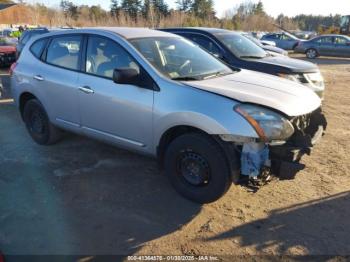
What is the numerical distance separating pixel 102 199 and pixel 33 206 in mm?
713

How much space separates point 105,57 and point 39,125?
6.15ft

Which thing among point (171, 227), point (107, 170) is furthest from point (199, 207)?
point (107, 170)

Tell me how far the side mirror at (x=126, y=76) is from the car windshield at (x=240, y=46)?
413 centimetres

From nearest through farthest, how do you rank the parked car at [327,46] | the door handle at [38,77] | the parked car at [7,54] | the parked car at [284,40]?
the door handle at [38,77]
the parked car at [7,54]
the parked car at [327,46]
the parked car at [284,40]

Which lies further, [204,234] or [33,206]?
[33,206]

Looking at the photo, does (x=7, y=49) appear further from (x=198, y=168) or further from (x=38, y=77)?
(x=198, y=168)

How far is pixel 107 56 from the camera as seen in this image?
177 inches

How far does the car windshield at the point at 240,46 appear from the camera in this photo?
7.80 m

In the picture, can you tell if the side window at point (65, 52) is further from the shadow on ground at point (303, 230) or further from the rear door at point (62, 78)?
the shadow on ground at point (303, 230)

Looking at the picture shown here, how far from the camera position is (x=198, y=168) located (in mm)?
3785

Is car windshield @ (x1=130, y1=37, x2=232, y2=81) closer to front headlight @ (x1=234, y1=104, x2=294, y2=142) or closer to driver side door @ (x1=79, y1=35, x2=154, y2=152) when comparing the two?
driver side door @ (x1=79, y1=35, x2=154, y2=152)

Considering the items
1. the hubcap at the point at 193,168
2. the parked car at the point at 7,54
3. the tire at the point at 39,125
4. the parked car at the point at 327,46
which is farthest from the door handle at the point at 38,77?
the parked car at the point at 327,46

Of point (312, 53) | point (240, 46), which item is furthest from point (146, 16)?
point (240, 46)

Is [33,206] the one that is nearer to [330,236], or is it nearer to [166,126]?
[166,126]
